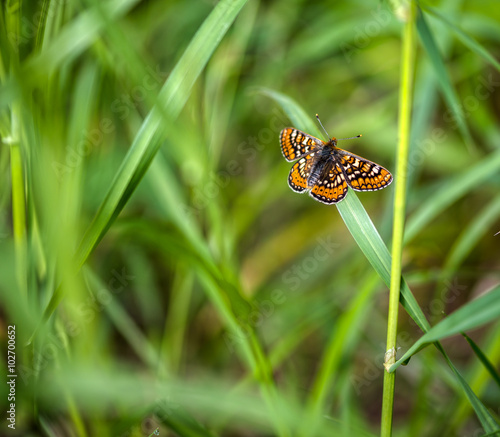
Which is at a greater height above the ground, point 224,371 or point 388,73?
point 388,73

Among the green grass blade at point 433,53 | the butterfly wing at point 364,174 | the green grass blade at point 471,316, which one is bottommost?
the green grass blade at point 471,316

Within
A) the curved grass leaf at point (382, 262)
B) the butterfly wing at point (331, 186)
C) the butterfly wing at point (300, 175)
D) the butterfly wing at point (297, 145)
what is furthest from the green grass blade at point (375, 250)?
the butterfly wing at point (297, 145)

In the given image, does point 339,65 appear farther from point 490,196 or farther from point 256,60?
point 490,196

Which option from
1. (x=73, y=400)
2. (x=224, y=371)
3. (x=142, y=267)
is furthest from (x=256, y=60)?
(x=73, y=400)

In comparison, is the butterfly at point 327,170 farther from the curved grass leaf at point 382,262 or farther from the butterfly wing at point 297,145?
the curved grass leaf at point 382,262

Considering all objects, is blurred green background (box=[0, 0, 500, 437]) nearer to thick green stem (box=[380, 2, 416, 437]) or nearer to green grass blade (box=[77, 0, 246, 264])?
green grass blade (box=[77, 0, 246, 264])

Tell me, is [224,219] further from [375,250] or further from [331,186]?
[375,250]
